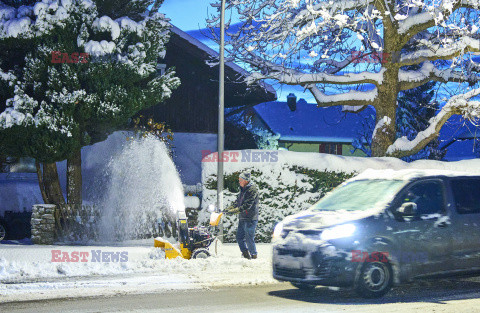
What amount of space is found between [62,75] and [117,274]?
23.8ft

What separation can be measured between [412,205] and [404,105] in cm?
2873

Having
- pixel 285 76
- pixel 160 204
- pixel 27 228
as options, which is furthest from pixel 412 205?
pixel 27 228

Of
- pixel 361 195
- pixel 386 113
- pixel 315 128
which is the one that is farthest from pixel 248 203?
pixel 315 128

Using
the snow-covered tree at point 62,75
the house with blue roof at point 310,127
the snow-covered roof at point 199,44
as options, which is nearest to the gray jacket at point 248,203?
the snow-covered tree at point 62,75

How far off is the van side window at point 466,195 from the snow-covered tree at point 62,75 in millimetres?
9878

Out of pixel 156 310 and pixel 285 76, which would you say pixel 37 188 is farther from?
pixel 156 310

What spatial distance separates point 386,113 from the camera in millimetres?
20219

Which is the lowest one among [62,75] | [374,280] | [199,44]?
[374,280]

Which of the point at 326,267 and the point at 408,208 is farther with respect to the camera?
the point at 408,208

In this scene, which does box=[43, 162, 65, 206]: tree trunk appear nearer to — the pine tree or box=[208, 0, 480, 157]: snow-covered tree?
box=[208, 0, 480, 157]: snow-covered tree

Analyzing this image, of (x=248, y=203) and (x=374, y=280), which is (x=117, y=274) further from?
(x=374, y=280)

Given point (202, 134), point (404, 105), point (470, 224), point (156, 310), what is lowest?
point (156, 310)

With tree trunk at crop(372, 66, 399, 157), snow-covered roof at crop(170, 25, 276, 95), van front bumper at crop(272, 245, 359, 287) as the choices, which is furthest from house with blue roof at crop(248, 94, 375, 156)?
van front bumper at crop(272, 245, 359, 287)

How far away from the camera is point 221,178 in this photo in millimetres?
15828
